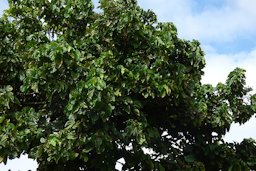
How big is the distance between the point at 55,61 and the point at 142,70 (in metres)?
1.48

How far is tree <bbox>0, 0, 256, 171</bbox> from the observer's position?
6520 millimetres

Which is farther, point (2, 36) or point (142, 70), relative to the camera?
point (2, 36)

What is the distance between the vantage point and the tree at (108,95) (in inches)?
257

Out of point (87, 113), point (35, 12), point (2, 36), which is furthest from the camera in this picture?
point (35, 12)

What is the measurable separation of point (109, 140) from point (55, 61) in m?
1.49

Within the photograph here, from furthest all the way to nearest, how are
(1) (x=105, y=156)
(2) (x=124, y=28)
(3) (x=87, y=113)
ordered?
(2) (x=124, y=28) → (1) (x=105, y=156) → (3) (x=87, y=113)

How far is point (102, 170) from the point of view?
7.03 meters

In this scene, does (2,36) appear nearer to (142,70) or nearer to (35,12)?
(35,12)

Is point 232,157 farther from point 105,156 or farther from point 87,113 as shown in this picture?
Result: point 87,113

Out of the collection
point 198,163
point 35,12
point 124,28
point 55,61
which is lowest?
point 198,163

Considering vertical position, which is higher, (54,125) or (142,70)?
(142,70)

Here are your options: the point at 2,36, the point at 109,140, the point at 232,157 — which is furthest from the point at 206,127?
the point at 2,36

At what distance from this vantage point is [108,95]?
6289 mm

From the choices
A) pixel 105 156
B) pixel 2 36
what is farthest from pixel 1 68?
pixel 105 156
